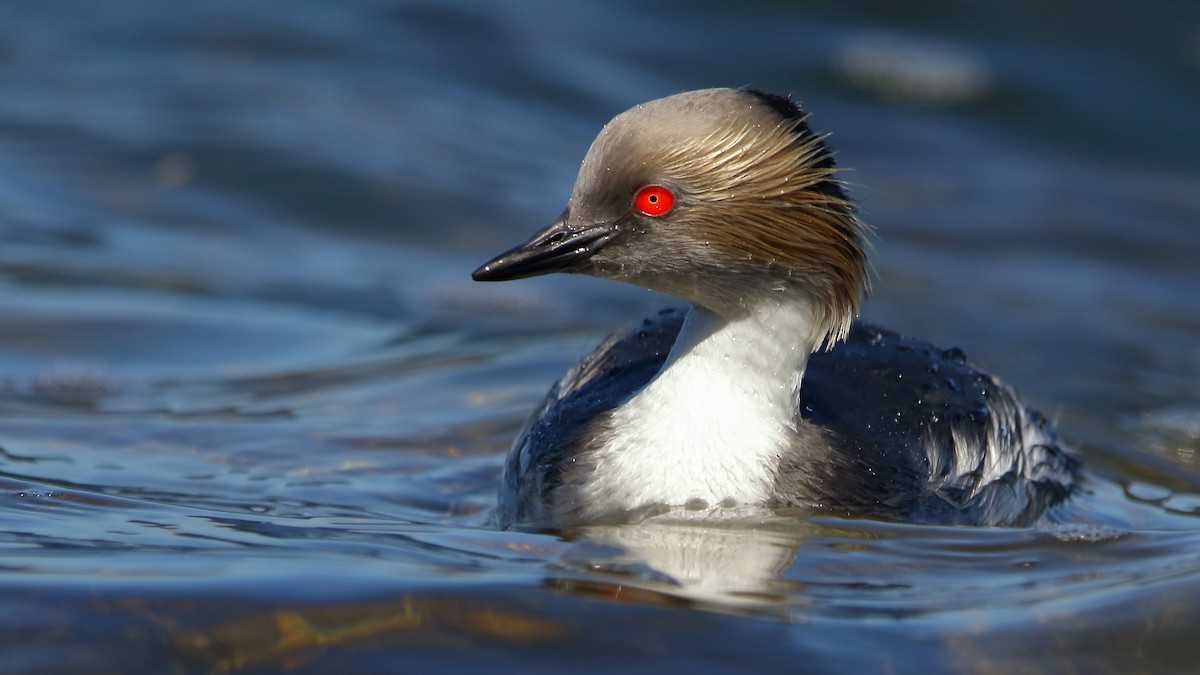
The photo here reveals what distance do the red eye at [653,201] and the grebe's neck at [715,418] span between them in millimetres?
397

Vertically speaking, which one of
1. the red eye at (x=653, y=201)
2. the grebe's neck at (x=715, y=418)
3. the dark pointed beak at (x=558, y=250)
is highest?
the red eye at (x=653, y=201)

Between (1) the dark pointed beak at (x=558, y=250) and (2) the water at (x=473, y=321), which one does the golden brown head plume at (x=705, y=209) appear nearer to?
(1) the dark pointed beak at (x=558, y=250)

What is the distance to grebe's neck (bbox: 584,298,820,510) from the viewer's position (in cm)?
507

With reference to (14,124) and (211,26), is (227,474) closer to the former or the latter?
(14,124)

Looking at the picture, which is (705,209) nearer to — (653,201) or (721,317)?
(653,201)

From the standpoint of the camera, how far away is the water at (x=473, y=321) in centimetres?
399

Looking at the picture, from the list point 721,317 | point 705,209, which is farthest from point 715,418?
point 705,209

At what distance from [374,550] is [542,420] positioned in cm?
126

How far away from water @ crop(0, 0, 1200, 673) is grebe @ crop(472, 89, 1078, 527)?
0.76ft

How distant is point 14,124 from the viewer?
36.6 feet

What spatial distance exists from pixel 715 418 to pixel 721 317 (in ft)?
1.05

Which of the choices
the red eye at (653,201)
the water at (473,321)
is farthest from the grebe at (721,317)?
the water at (473,321)

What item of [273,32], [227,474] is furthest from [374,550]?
[273,32]

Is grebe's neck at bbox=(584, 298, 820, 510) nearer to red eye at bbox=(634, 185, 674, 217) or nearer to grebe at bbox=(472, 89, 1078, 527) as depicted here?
grebe at bbox=(472, 89, 1078, 527)
